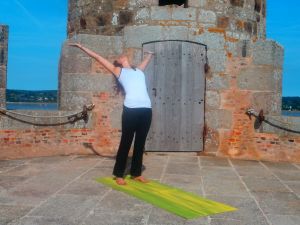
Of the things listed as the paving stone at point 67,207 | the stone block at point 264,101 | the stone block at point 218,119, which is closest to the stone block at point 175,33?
the stone block at point 218,119

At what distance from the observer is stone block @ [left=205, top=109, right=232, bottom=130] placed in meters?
7.49

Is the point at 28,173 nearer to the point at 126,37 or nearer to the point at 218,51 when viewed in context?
the point at 126,37

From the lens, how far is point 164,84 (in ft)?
24.5

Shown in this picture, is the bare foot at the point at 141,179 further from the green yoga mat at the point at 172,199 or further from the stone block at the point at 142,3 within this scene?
the stone block at the point at 142,3

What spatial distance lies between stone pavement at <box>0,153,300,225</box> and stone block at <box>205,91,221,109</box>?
105 centimetres

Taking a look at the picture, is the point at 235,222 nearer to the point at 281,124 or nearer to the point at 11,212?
the point at 11,212

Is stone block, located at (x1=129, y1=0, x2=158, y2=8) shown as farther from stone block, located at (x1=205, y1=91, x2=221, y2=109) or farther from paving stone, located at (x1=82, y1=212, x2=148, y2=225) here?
paving stone, located at (x1=82, y1=212, x2=148, y2=225)

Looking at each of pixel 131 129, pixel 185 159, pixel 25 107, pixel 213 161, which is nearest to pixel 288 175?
pixel 213 161

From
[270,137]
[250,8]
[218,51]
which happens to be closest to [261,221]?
[270,137]

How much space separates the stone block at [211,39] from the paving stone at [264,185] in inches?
118

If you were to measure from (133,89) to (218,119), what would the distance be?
10.2ft

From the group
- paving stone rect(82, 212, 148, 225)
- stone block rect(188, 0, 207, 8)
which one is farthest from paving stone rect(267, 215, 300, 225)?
stone block rect(188, 0, 207, 8)

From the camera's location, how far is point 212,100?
7.50 meters

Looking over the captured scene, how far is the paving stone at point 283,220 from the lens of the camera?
3508mm
